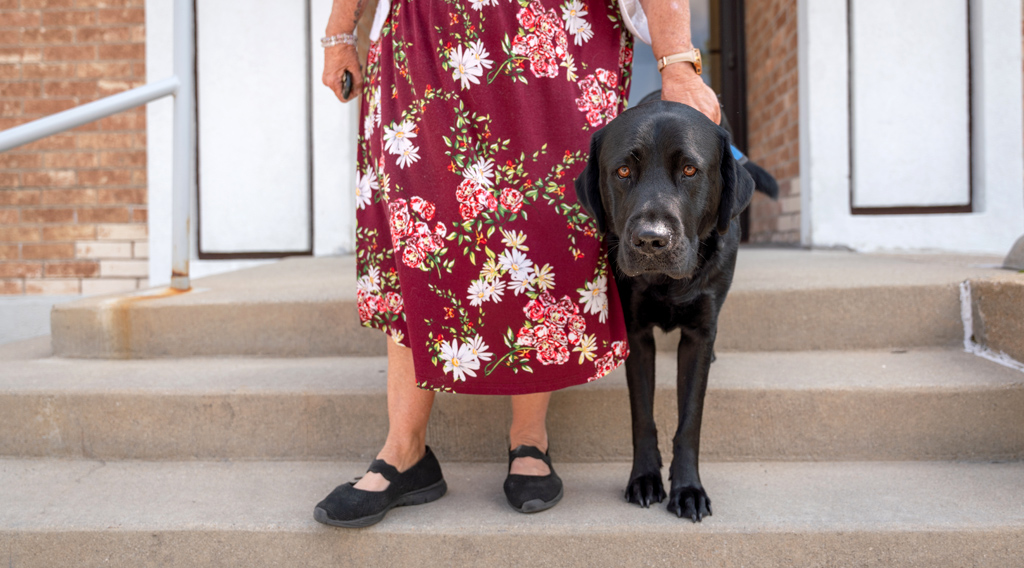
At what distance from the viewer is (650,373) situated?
158 centimetres

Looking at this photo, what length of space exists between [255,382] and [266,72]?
253 cm

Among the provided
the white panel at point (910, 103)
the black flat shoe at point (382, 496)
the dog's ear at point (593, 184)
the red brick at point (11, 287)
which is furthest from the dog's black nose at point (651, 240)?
the red brick at point (11, 287)

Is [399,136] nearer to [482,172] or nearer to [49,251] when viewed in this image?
[482,172]

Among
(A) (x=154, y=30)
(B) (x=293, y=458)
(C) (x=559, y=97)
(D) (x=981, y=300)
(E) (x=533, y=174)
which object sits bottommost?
(B) (x=293, y=458)

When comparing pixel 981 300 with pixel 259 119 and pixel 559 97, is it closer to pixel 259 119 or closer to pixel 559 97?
pixel 559 97

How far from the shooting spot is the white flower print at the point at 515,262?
1422mm

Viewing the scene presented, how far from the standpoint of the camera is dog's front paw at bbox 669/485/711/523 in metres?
1.41

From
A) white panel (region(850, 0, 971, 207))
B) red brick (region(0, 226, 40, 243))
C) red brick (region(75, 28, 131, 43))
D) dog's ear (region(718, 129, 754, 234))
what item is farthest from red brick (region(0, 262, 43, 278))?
white panel (region(850, 0, 971, 207))

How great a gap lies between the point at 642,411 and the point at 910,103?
3.20 meters

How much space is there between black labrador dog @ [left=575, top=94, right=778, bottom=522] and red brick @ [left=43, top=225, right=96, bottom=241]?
3.72 metres

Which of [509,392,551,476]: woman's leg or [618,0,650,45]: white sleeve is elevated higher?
[618,0,650,45]: white sleeve

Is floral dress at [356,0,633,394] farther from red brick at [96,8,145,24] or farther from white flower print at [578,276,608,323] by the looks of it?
red brick at [96,8,145,24]

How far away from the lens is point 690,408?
152cm

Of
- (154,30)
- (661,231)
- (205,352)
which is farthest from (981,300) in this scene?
(154,30)
